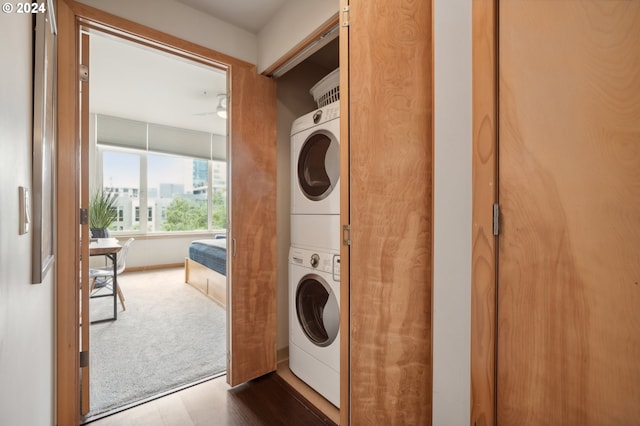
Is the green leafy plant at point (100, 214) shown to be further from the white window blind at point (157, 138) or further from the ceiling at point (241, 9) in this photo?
the ceiling at point (241, 9)

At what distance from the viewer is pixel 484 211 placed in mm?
787

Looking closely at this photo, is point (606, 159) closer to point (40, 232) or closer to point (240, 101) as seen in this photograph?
point (40, 232)

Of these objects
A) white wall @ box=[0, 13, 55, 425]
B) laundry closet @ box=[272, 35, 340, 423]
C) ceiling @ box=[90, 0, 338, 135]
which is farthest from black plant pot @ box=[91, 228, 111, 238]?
white wall @ box=[0, 13, 55, 425]

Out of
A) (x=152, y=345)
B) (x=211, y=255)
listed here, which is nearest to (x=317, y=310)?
(x=152, y=345)

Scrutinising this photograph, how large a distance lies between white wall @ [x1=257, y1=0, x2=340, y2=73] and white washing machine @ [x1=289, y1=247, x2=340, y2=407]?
1342 mm

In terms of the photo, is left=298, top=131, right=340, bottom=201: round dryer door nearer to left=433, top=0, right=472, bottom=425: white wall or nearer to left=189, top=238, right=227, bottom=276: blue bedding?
left=433, top=0, right=472, bottom=425: white wall

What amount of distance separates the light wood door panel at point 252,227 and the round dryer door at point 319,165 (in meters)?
0.30

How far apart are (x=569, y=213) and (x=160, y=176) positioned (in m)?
6.30

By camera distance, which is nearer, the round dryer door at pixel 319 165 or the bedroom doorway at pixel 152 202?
the round dryer door at pixel 319 165

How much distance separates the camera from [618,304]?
1.93 feet

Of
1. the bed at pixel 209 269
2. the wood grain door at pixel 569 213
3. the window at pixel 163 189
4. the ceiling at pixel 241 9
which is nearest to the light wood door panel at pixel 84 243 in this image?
the ceiling at pixel 241 9

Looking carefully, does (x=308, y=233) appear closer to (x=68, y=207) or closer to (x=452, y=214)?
(x=452, y=214)

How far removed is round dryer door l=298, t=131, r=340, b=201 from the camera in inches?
66.1

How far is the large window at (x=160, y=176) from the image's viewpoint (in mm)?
5047
